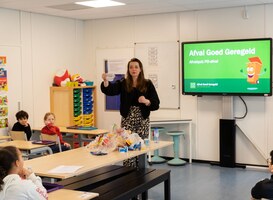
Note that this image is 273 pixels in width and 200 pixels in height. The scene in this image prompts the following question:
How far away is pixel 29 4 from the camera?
21.0 ft

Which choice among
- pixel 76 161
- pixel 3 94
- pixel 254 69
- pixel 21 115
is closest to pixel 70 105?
pixel 21 115

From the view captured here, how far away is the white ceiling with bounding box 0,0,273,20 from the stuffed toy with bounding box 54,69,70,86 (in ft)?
3.43

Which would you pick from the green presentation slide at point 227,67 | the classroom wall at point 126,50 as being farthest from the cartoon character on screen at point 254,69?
the classroom wall at point 126,50

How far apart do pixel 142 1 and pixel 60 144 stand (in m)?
2.45

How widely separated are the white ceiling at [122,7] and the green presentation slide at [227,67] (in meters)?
0.62

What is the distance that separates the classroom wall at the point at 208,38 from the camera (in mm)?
6750

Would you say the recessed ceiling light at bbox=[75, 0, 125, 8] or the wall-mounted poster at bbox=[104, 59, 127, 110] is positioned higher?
the recessed ceiling light at bbox=[75, 0, 125, 8]

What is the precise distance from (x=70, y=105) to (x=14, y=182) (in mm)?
5048

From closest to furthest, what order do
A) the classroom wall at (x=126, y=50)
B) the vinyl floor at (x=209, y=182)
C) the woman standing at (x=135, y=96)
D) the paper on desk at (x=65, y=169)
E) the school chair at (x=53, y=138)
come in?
the paper on desk at (x=65, y=169)
the woman standing at (x=135, y=96)
the vinyl floor at (x=209, y=182)
the school chair at (x=53, y=138)
the classroom wall at (x=126, y=50)

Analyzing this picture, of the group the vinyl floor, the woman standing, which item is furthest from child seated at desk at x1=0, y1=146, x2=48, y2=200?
the vinyl floor

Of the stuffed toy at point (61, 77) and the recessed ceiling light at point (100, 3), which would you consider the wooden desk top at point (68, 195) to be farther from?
the stuffed toy at point (61, 77)

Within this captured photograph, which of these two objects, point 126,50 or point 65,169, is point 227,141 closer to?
point 126,50

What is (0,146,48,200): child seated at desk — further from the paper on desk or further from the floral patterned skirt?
the floral patterned skirt

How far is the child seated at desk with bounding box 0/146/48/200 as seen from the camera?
255cm
